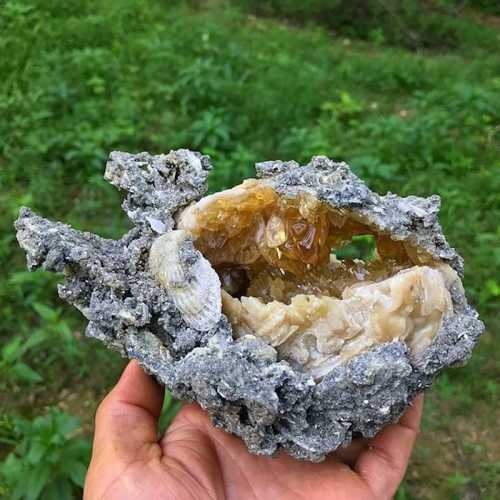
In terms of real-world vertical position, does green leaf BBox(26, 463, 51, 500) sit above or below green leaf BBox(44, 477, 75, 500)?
above

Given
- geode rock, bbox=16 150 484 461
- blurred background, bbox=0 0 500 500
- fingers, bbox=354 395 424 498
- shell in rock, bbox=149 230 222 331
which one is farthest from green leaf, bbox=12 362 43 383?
fingers, bbox=354 395 424 498

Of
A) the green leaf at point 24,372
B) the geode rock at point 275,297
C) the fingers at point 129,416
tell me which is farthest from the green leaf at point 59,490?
the geode rock at point 275,297

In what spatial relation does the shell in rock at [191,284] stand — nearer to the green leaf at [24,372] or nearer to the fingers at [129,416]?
the fingers at [129,416]

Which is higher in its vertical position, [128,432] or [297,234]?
[297,234]

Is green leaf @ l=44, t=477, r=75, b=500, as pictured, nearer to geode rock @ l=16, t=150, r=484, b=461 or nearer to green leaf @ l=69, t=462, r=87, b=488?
green leaf @ l=69, t=462, r=87, b=488

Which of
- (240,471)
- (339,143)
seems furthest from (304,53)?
(240,471)

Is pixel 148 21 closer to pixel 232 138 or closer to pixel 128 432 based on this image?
pixel 232 138
